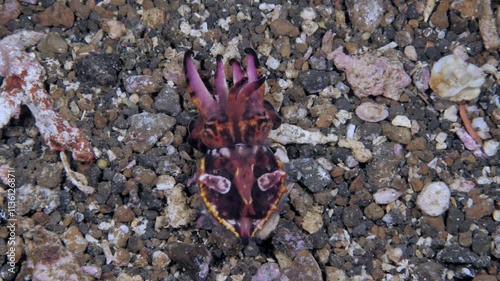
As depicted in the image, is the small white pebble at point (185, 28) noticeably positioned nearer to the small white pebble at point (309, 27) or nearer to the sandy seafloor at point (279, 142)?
the sandy seafloor at point (279, 142)

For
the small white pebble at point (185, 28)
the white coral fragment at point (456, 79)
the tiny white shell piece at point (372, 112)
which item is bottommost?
the tiny white shell piece at point (372, 112)

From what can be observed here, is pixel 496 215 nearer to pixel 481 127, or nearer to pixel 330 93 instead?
pixel 481 127

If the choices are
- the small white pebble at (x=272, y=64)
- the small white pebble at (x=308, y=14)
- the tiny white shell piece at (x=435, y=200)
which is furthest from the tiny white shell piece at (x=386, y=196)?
the small white pebble at (x=308, y=14)

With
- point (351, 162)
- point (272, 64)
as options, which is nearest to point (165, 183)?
point (272, 64)

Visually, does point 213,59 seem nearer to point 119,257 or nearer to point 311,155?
point 311,155

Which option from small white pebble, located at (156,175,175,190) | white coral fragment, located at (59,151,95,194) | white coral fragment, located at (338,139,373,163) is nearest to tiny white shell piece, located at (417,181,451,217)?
white coral fragment, located at (338,139,373,163)
